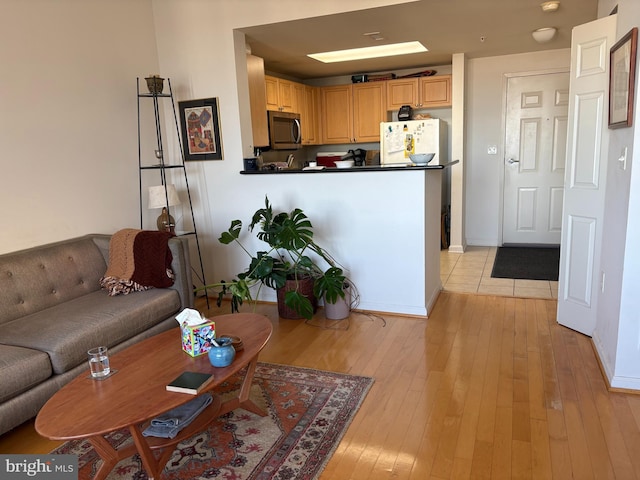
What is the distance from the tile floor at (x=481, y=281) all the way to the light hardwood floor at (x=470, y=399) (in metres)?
0.43

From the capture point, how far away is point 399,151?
5.45m

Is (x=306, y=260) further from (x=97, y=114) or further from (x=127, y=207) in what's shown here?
(x=97, y=114)

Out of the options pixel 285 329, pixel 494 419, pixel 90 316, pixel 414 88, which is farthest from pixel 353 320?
pixel 414 88

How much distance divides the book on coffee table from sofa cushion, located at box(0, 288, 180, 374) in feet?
2.79

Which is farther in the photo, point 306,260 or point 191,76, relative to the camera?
point 191,76

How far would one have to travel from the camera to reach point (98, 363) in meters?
1.92

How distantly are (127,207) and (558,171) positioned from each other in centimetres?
466

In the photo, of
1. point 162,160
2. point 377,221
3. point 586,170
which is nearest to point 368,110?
point 377,221

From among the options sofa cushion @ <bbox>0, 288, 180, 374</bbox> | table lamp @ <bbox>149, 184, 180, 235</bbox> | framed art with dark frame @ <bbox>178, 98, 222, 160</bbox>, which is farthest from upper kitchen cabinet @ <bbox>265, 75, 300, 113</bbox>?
sofa cushion @ <bbox>0, 288, 180, 374</bbox>

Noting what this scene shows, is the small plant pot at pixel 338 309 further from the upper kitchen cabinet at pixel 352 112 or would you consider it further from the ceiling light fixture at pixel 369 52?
the upper kitchen cabinet at pixel 352 112

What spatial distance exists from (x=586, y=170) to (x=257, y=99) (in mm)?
2670

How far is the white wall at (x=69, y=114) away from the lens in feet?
9.57

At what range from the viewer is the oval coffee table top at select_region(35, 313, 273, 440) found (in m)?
1.60

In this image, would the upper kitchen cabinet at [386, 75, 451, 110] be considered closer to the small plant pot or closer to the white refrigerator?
the white refrigerator
